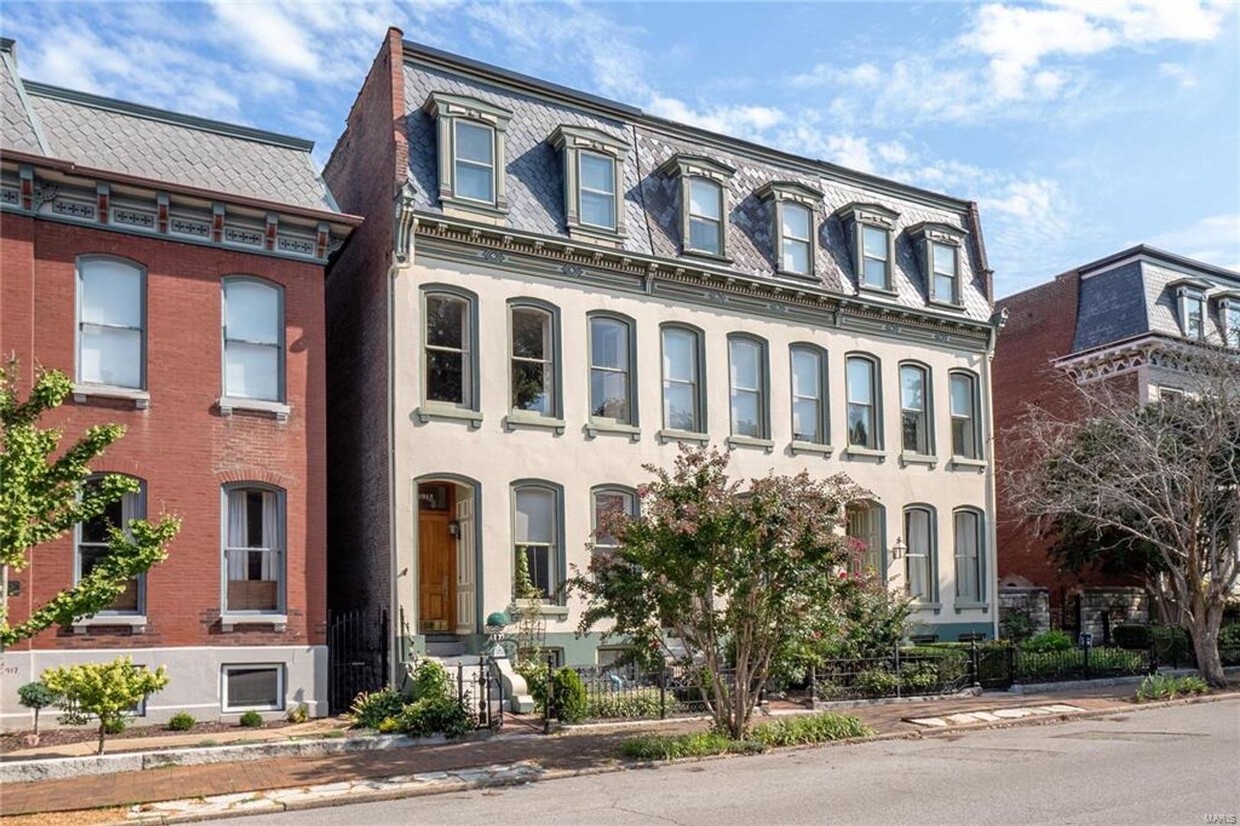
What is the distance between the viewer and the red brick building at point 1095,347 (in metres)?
31.3

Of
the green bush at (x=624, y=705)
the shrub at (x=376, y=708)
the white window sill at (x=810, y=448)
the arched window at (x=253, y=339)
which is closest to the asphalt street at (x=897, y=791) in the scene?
the green bush at (x=624, y=705)

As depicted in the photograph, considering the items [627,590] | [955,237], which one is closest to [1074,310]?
[955,237]

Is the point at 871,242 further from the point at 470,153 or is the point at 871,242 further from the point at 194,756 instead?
the point at 194,756

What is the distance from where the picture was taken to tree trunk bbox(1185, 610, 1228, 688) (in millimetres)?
22016

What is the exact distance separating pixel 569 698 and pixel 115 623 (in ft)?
23.2

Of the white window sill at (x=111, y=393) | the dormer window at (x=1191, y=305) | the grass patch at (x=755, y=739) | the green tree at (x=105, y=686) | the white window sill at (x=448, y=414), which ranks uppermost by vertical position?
the dormer window at (x=1191, y=305)

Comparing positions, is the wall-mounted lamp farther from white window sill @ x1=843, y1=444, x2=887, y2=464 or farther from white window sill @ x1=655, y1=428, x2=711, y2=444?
white window sill @ x1=655, y1=428, x2=711, y2=444

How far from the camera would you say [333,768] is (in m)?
13.9

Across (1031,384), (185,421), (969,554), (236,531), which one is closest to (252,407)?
(185,421)

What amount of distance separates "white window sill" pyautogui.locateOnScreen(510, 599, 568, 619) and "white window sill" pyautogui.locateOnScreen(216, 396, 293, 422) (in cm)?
533

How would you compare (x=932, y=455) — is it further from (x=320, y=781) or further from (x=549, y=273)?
(x=320, y=781)

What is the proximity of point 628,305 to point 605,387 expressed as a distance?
5.72 ft

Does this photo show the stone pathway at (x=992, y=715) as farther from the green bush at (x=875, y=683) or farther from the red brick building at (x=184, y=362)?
the red brick building at (x=184, y=362)

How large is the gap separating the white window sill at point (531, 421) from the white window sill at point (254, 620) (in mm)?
5329
